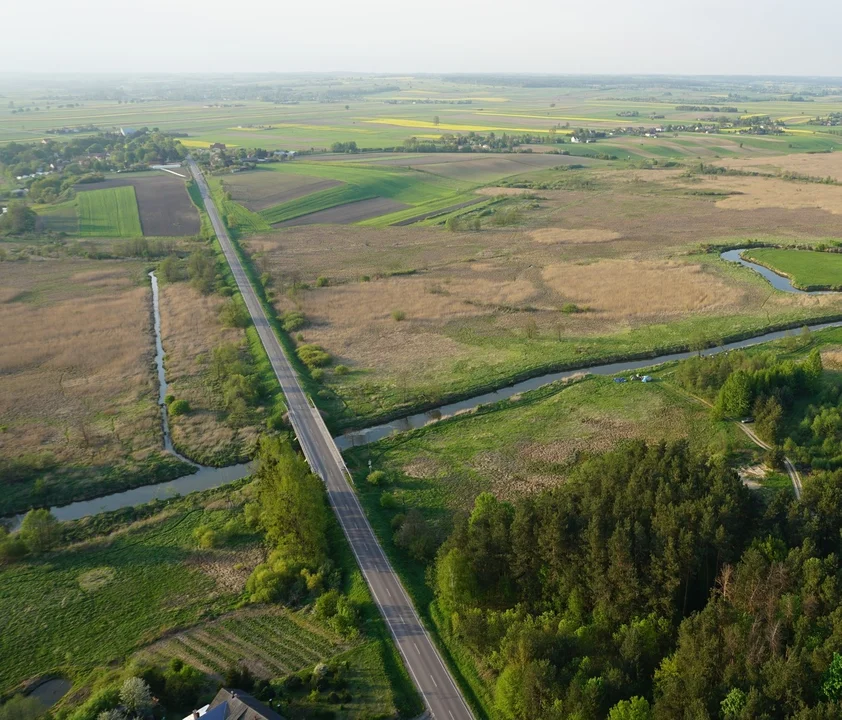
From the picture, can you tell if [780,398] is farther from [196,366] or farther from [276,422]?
[196,366]

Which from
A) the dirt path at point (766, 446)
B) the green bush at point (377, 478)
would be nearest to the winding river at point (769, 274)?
the dirt path at point (766, 446)

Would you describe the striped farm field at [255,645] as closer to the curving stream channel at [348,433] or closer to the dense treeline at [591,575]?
the dense treeline at [591,575]

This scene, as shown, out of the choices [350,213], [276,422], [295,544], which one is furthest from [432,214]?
[295,544]

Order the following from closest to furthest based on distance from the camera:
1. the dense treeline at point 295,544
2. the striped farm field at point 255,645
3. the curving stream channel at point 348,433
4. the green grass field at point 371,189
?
1. the striped farm field at point 255,645
2. the dense treeline at point 295,544
3. the curving stream channel at point 348,433
4. the green grass field at point 371,189

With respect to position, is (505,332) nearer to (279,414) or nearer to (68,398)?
(279,414)

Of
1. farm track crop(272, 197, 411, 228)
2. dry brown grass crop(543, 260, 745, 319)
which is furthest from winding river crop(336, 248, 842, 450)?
farm track crop(272, 197, 411, 228)

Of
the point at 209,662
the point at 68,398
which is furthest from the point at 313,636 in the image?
the point at 68,398
